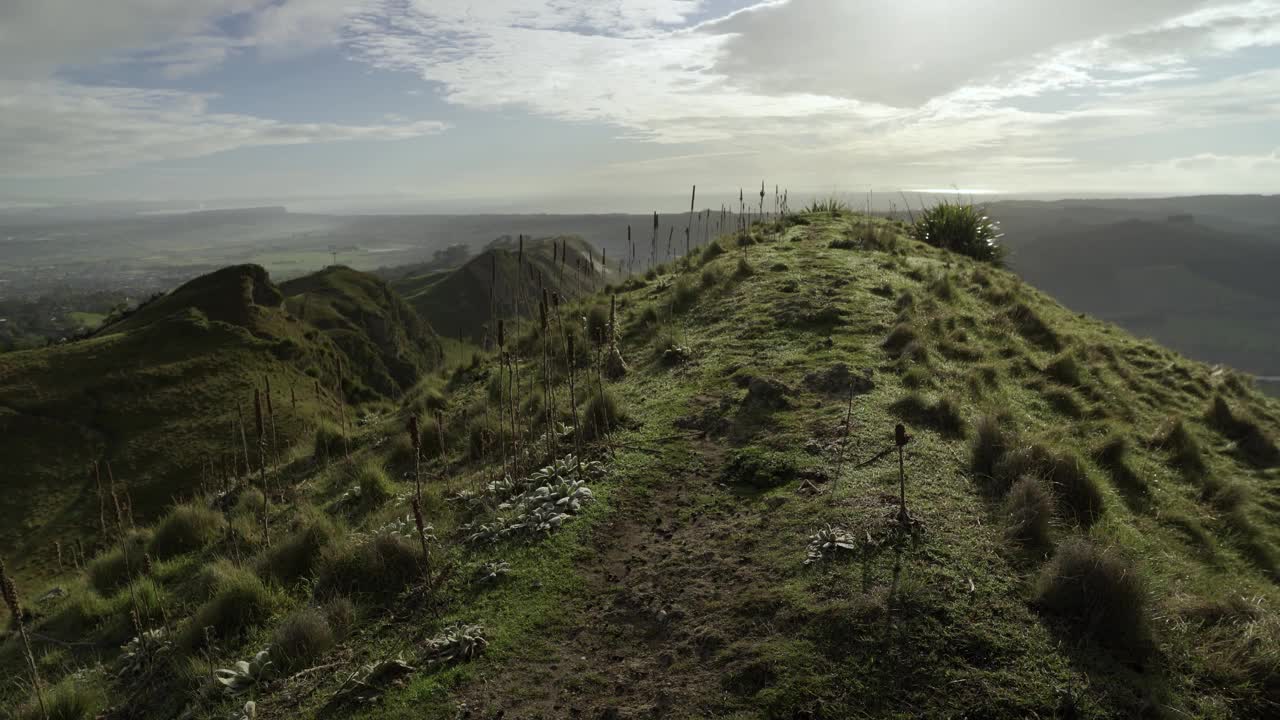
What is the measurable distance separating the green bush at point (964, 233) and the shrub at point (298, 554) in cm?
1840

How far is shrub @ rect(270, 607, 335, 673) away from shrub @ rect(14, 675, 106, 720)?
1379 millimetres

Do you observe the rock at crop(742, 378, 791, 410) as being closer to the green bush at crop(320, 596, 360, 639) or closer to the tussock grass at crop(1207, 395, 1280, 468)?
the green bush at crop(320, 596, 360, 639)

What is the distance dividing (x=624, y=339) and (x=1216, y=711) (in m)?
10.1

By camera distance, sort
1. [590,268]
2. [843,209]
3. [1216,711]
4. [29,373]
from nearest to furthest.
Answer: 1. [1216,711]
2. [29,373]
3. [590,268]
4. [843,209]

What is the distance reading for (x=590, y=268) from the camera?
50.8 ft

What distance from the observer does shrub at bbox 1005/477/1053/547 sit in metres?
4.79

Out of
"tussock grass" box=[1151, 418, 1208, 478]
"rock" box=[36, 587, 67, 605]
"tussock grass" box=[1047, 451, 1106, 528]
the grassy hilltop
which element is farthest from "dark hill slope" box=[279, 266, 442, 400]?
"tussock grass" box=[1151, 418, 1208, 478]

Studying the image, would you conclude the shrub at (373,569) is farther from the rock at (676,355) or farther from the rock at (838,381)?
the rock at (676,355)

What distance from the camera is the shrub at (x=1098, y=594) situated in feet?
12.5

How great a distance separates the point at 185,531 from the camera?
812cm

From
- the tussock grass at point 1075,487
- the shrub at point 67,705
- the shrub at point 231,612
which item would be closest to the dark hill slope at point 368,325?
the shrub at point 231,612

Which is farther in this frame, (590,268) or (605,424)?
(590,268)

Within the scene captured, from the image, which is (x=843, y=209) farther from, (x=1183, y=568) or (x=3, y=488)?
(x=3, y=488)

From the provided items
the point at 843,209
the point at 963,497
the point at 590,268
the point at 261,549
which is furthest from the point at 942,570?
the point at 843,209
